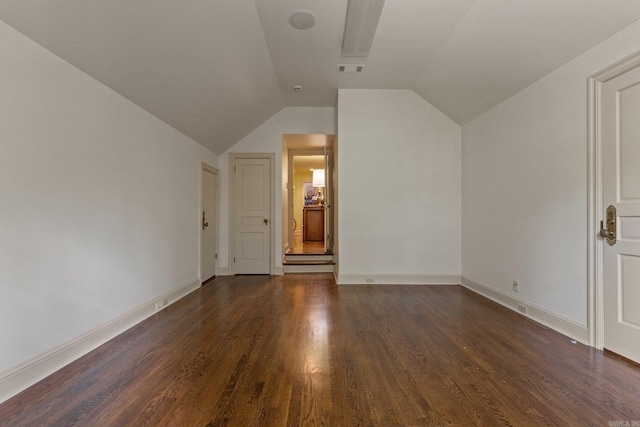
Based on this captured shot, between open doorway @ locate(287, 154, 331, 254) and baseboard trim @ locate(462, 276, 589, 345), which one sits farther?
open doorway @ locate(287, 154, 331, 254)

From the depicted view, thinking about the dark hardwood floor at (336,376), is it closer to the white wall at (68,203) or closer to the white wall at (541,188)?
the white wall at (68,203)

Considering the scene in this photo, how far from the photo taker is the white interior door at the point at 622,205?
2.05 m

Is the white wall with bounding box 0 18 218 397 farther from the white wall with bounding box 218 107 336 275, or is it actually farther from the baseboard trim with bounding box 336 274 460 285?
the baseboard trim with bounding box 336 274 460 285

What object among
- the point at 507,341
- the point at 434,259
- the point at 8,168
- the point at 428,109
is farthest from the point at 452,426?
the point at 428,109

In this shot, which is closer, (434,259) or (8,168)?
(8,168)

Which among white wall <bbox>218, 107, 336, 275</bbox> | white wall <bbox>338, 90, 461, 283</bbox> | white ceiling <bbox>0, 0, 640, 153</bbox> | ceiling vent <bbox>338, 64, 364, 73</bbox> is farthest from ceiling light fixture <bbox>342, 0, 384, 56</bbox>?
white wall <bbox>218, 107, 336, 275</bbox>

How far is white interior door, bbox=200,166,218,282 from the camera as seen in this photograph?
14.6 ft

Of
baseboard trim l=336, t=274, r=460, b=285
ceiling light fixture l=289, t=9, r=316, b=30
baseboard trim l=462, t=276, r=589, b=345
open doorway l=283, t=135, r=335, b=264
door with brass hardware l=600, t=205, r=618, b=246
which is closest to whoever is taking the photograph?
door with brass hardware l=600, t=205, r=618, b=246

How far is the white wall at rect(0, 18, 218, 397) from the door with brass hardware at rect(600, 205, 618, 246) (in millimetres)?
4166

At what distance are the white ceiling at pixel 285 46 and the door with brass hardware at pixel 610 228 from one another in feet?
4.55

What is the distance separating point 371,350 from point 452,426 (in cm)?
85

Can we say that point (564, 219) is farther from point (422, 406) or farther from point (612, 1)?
point (422, 406)

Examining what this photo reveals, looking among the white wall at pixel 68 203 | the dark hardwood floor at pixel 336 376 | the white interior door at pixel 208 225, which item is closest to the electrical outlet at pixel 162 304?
the white wall at pixel 68 203

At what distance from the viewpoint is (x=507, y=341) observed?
238 cm
